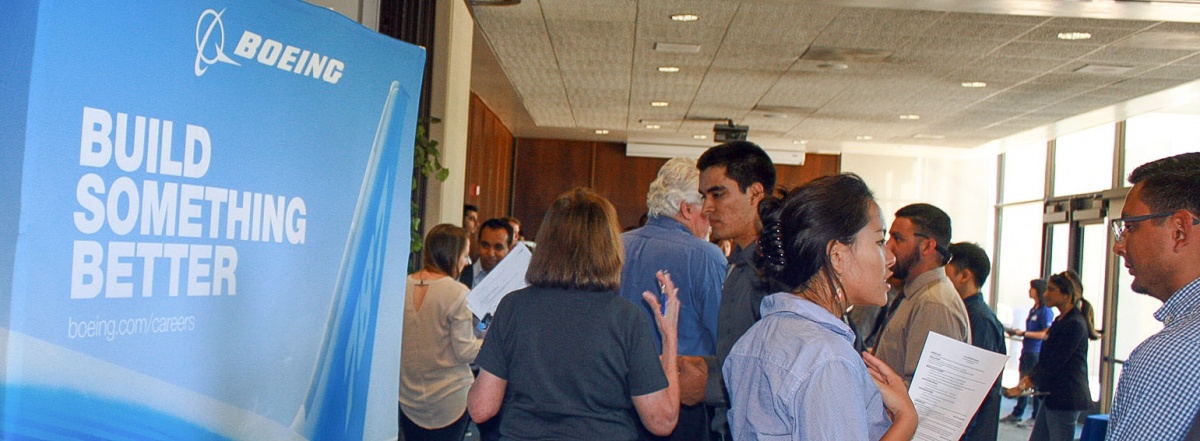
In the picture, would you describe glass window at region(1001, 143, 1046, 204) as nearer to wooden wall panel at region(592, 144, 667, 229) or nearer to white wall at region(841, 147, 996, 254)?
white wall at region(841, 147, 996, 254)

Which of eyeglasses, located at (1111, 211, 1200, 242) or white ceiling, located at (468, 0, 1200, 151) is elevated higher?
white ceiling, located at (468, 0, 1200, 151)

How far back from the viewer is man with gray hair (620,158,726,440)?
285 centimetres

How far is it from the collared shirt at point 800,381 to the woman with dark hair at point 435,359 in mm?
2321

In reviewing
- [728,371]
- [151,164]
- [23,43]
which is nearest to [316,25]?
[151,164]

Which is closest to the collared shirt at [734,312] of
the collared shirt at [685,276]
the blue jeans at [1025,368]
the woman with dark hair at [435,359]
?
the collared shirt at [685,276]

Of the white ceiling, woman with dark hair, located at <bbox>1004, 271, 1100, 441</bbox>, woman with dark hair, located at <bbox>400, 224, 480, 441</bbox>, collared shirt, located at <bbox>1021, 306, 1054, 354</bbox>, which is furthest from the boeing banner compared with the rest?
collared shirt, located at <bbox>1021, 306, 1054, 354</bbox>

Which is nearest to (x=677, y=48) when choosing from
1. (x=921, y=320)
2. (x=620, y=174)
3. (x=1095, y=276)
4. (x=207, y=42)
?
(x=921, y=320)

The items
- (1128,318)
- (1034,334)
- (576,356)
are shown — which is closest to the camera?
(576,356)

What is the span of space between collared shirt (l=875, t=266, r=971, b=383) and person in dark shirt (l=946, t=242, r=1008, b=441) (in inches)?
4.5

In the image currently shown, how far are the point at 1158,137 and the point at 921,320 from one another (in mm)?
8648

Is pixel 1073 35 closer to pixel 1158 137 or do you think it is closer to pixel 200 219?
pixel 1158 137

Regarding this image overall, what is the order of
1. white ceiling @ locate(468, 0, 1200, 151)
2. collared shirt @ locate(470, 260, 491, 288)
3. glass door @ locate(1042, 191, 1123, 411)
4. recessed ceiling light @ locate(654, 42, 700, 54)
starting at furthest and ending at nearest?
glass door @ locate(1042, 191, 1123, 411)
recessed ceiling light @ locate(654, 42, 700, 54)
white ceiling @ locate(468, 0, 1200, 151)
collared shirt @ locate(470, 260, 491, 288)

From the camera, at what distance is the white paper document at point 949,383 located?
81.0 inches

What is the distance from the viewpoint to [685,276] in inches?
112
